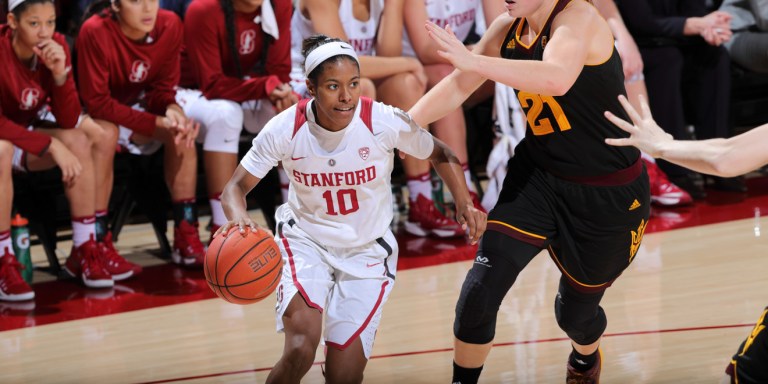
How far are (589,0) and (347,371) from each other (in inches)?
61.8

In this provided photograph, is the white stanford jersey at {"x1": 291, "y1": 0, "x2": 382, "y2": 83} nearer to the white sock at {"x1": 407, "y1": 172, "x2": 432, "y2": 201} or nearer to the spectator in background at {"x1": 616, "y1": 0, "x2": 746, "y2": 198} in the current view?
the white sock at {"x1": 407, "y1": 172, "x2": 432, "y2": 201}

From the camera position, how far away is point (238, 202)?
405 centimetres

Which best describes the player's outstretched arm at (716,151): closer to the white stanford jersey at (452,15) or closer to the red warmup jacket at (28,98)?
the red warmup jacket at (28,98)

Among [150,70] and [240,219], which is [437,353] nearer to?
[240,219]

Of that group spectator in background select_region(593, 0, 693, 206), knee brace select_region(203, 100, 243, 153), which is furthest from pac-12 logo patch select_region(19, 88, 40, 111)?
spectator in background select_region(593, 0, 693, 206)

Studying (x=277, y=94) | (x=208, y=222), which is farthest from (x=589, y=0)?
(x=208, y=222)

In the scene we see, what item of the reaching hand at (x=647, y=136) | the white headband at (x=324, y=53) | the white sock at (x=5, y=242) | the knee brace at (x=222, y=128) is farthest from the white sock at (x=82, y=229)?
the reaching hand at (x=647, y=136)

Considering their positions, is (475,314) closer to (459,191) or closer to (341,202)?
(459,191)

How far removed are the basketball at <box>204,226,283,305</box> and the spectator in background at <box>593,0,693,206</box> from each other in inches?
150

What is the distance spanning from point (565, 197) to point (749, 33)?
4322 millimetres

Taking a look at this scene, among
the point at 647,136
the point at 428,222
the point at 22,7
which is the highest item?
the point at 647,136

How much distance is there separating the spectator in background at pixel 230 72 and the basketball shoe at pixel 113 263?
0.57 m

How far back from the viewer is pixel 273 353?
5.03 m

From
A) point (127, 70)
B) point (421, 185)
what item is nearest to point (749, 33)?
point (421, 185)
